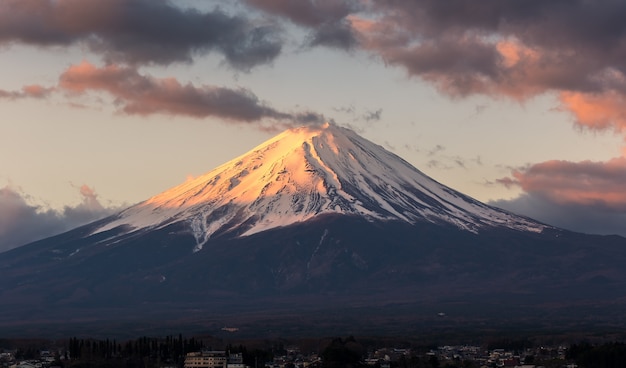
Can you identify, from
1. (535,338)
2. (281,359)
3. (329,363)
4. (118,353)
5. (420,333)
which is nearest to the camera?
(329,363)

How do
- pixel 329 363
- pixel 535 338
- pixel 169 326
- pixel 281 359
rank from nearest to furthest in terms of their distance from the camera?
pixel 329 363 → pixel 281 359 → pixel 535 338 → pixel 169 326

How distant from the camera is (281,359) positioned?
130 meters

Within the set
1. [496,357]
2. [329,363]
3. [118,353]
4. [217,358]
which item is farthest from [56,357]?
[496,357]

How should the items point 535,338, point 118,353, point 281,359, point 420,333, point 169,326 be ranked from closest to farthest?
point 118,353, point 281,359, point 535,338, point 420,333, point 169,326

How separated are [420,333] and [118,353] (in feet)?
198

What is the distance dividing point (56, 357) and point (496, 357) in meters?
38.4

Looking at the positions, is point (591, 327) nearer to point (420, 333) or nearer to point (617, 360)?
point (420, 333)

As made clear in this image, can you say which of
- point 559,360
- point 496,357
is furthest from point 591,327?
point 559,360

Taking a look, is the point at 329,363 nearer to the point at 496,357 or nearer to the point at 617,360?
the point at 617,360

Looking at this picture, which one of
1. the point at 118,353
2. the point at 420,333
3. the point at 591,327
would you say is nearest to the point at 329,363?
the point at 118,353

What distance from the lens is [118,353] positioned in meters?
120

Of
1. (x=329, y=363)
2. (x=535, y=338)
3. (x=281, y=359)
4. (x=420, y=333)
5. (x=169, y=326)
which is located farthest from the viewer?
(x=169, y=326)

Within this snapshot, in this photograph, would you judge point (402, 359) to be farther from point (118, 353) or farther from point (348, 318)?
point (348, 318)

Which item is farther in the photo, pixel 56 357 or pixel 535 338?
pixel 535 338
